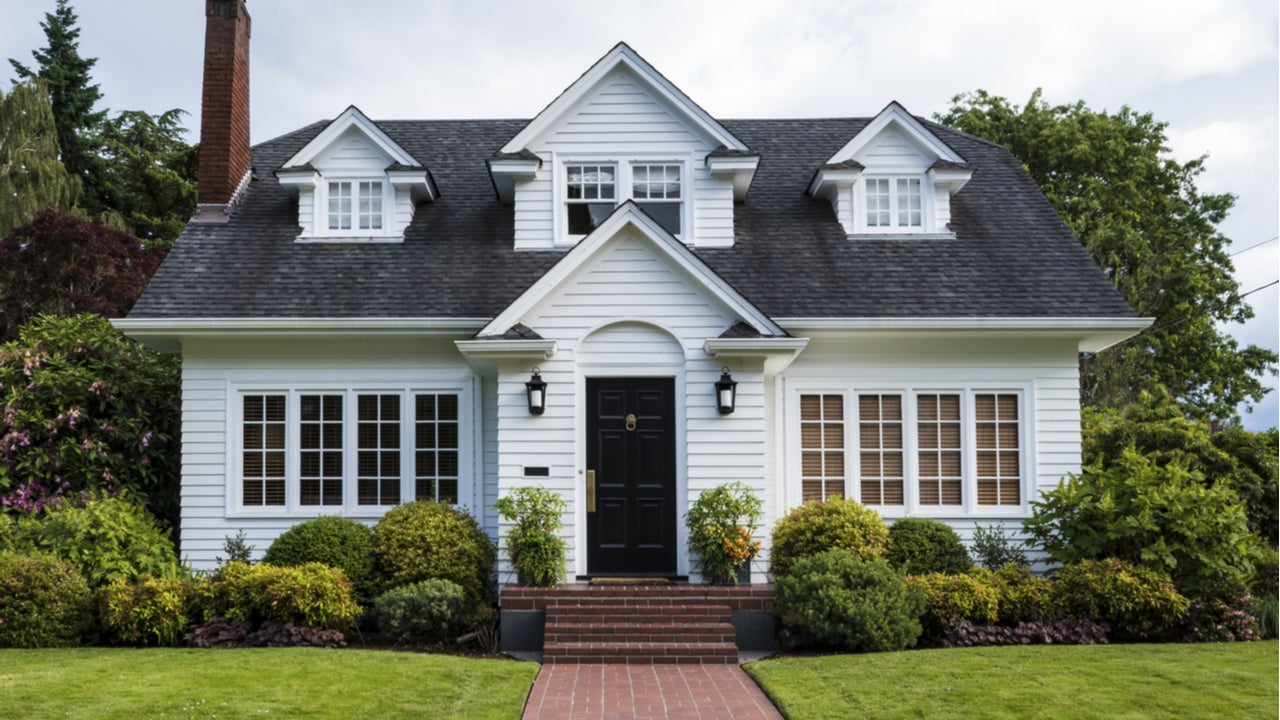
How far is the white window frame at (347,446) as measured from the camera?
42.9ft

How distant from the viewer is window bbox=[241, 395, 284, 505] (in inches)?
517

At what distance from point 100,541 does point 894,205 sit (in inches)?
450

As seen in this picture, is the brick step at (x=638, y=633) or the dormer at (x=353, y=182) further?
the dormer at (x=353, y=182)

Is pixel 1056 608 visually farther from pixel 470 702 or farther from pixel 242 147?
pixel 242 147

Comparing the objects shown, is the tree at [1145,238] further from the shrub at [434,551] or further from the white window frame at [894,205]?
the shrub at [434,551]

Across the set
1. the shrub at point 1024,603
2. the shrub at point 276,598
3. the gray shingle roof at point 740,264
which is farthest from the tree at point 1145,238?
the shrub at point 276,598

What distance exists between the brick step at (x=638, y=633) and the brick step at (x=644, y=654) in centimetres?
17

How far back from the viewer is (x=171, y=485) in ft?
45.4

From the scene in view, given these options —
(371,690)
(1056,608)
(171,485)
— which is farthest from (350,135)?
Answer: (1056,608)

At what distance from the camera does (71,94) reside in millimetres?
31641

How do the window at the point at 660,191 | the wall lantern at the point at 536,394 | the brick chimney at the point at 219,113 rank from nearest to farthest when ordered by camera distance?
the wall lantern at the point at 536,394 < the window at the point at 660,191 < the brick chimney at the point at 219,113

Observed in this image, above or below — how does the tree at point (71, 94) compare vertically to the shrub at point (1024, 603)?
above

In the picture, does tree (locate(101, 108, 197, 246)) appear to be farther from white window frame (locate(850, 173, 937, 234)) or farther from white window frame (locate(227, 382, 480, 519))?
white window frame (locate(850, 173, 937, 234))

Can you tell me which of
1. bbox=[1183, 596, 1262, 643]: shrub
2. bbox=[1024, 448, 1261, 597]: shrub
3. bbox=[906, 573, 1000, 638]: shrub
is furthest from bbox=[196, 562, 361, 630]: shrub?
bbox=[1183, 596, 1262, 643]: shrub
